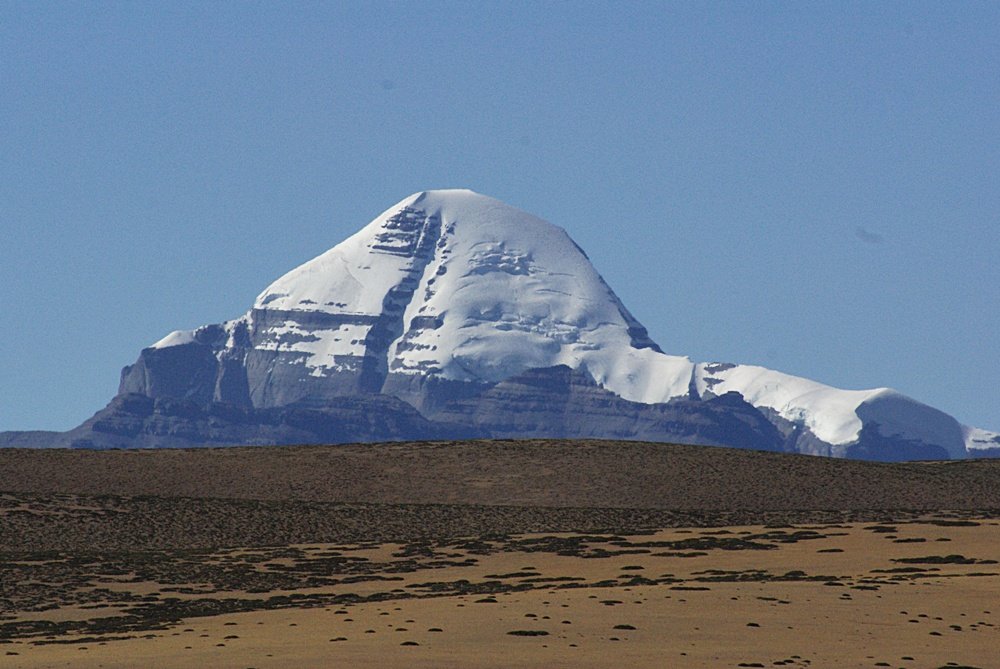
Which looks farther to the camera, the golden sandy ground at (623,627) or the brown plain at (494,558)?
the brown plain at (494,558)

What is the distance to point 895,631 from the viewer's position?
214 ft

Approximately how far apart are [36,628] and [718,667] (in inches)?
1138

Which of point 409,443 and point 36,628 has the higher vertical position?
point 409,443

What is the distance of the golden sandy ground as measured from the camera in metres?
58.4

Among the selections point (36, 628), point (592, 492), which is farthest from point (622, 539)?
point (36, 628)

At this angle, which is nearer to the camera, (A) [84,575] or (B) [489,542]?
(A) [84,575]

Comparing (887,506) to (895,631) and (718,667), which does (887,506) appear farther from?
(718,667)

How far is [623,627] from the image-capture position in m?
65.4

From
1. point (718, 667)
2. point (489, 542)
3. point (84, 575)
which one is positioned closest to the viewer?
point (718, 667)

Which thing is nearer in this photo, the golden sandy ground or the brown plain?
the golden sandy ground

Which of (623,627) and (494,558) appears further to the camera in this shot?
(494,558)

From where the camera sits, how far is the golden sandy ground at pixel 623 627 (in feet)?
192

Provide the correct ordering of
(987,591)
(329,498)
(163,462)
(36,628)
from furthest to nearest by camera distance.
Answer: (163,462) → (329,498) → (987,591) → (36,628)

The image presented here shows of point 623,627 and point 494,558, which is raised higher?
point 494,558
